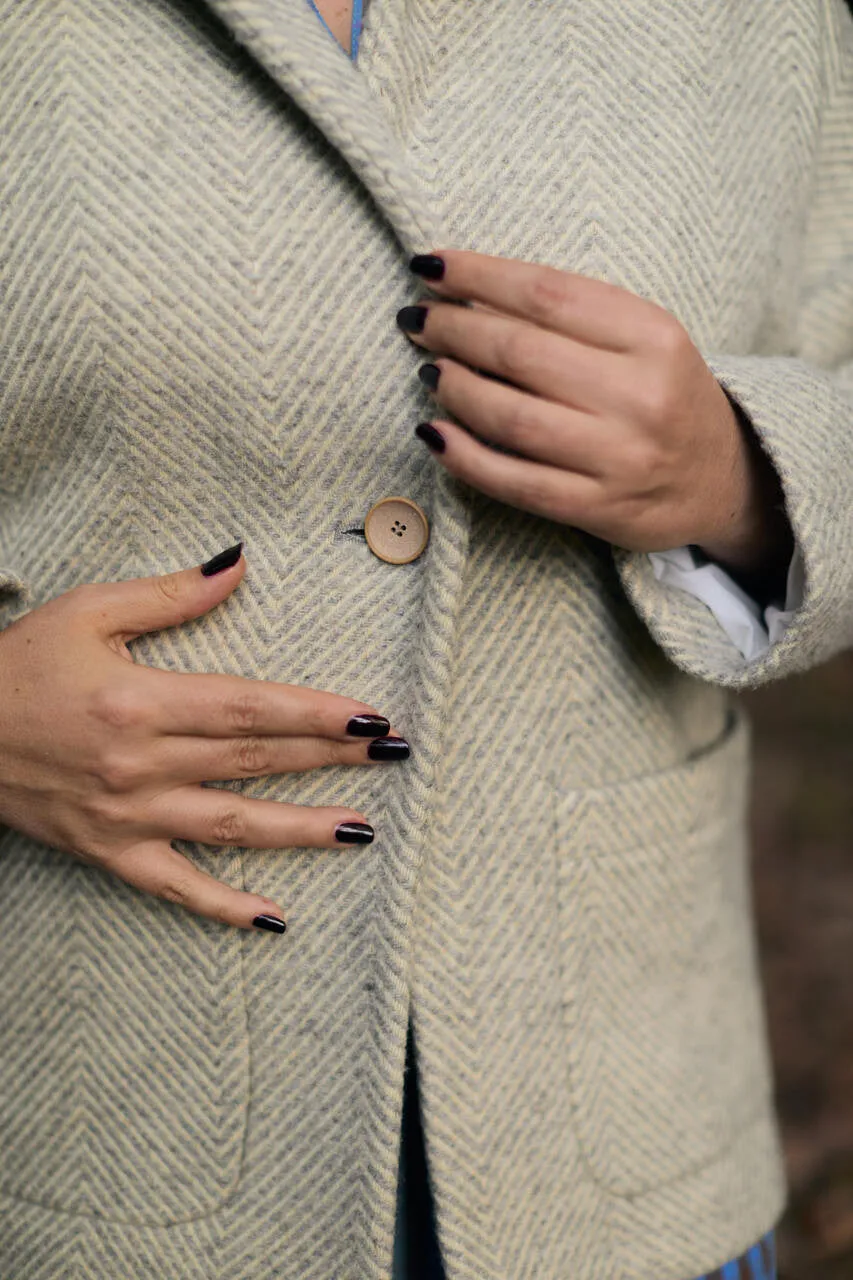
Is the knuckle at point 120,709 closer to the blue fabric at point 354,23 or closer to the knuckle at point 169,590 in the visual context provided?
the knuckle at point 169,590

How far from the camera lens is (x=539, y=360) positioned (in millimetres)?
617

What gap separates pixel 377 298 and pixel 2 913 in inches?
19.9

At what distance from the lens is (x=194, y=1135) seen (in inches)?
29.8

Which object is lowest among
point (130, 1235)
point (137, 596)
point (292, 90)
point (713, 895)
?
point (713, 895)

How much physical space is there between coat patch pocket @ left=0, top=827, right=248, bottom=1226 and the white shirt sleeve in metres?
0.35

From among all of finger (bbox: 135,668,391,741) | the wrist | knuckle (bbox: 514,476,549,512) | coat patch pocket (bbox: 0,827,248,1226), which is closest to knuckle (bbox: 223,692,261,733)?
finger (bbox: 135,668,391,741)

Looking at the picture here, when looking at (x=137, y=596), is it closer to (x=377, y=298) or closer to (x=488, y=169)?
(x=377, y=298)

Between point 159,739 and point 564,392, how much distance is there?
325mm

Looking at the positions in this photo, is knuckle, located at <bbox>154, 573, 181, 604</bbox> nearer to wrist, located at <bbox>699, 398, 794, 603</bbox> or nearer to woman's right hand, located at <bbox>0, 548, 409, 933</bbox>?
woman's right hand, located at <bbox>0, 548, 409, 933</bbox>

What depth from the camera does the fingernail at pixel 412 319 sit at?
665 mm

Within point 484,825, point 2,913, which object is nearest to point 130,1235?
point 2,913

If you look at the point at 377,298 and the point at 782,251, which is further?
the point at 782,251

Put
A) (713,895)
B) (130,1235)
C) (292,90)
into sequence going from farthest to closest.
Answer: (713,895), (130,1235), (292,90)

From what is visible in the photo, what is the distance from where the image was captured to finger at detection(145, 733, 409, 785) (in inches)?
28.3
